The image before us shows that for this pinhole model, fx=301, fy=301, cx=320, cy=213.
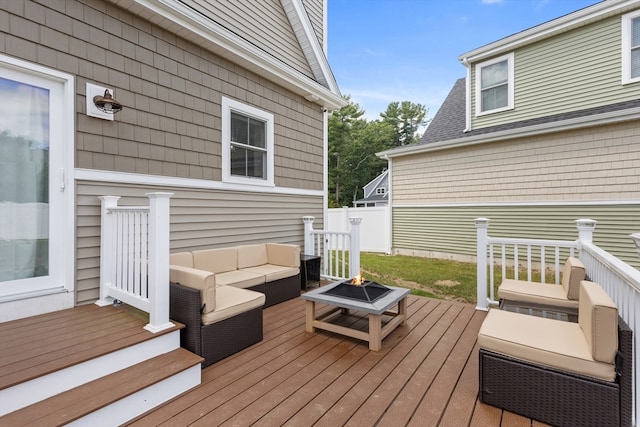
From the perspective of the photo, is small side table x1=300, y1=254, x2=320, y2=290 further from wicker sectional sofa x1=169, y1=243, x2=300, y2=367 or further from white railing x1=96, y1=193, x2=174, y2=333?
white railing x1=96, y1=193, x2=174, y2=333

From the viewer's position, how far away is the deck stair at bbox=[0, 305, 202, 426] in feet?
5.80

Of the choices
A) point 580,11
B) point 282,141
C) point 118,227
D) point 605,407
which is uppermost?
point 580,11

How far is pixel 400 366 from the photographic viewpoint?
2613mm

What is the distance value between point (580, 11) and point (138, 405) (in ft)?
34.9

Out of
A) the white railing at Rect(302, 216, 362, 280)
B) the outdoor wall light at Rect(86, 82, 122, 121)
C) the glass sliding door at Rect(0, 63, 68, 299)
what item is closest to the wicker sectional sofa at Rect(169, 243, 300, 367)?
the glass sliding door at Rect(0, 63, 68, 299)

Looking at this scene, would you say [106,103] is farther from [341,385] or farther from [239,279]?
[341,385]

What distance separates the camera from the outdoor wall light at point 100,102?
310cm

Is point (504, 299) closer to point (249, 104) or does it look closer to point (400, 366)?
point (400, 366)

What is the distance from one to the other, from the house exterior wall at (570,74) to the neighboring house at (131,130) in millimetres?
6368

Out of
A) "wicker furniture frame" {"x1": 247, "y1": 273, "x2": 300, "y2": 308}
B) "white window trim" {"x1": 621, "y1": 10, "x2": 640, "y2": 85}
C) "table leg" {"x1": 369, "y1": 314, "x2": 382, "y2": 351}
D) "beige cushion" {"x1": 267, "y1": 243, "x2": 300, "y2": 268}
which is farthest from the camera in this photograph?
"white window trim" {"x1": 621, "y1": 10, "x2": 640, "y2": 85}

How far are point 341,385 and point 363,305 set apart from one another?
76 cm

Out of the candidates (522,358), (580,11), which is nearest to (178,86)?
(522,358)

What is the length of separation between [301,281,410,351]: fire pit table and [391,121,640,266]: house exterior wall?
19.0 ft

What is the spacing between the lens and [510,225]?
7648 mm
